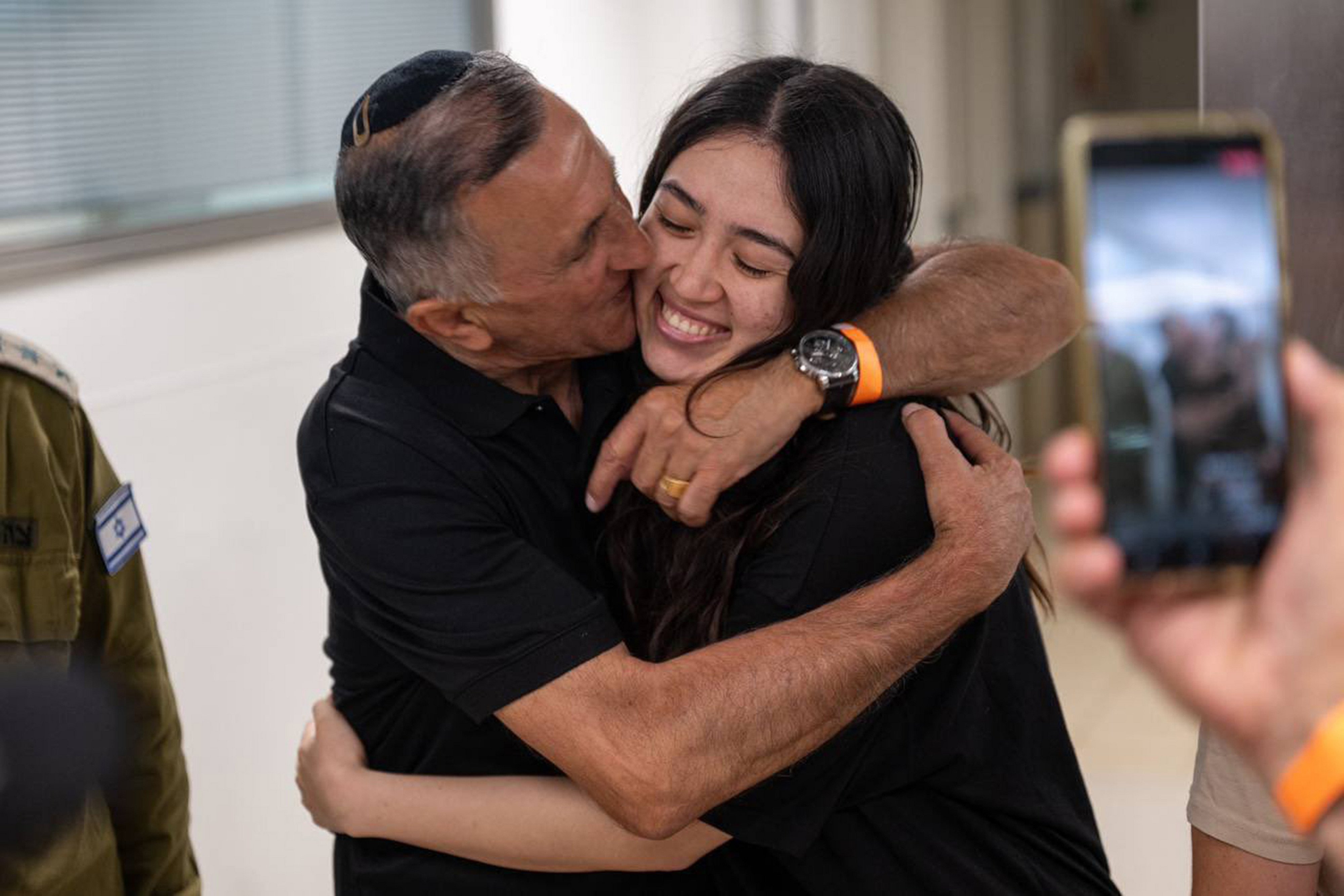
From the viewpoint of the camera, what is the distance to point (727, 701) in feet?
4.58

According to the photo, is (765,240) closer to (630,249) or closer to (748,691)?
(630,249)

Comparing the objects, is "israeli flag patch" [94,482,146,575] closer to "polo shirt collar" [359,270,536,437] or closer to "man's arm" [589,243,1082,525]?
"polo shirt collar" [359,270,536,437]

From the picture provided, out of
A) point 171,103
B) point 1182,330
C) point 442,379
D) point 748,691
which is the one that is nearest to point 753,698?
point 748,691

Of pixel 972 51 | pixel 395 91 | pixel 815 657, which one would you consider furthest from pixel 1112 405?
pixel 972 51

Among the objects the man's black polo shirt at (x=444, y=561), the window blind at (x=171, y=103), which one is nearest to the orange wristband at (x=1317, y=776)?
the man's black polo shirt at (x=444, y=561)

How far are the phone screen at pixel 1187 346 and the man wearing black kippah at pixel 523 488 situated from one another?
0.69 meters

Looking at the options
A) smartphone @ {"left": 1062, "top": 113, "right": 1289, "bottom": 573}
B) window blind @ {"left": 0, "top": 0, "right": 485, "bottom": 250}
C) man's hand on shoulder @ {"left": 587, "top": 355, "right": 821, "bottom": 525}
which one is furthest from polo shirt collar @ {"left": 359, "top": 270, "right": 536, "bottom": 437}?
window blind @ {"left": 0, "top": 0, "right": 485, "bottom": 250}

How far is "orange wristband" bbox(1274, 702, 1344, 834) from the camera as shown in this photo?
69 cm

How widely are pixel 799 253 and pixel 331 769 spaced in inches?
29.9

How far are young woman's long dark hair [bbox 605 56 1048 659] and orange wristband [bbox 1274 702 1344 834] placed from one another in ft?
2.71

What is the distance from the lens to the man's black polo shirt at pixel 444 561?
1442mm

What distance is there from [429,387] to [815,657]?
0.50m

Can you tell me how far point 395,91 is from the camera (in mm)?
1532

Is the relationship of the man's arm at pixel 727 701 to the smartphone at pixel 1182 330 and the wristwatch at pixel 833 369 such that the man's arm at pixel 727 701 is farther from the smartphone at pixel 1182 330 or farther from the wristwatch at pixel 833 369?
the smartphone at pixel 1182 330
